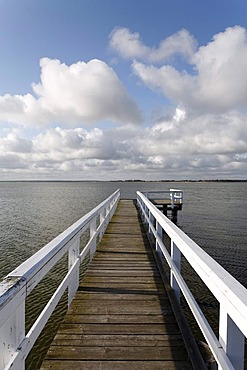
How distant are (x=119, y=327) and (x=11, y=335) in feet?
5.69

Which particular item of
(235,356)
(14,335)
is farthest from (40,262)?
(235,356)

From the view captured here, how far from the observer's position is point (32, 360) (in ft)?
15.9

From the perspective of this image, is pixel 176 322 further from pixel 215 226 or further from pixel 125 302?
pixel 215 226

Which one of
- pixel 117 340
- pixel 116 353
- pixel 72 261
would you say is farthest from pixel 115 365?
pixel 72 261

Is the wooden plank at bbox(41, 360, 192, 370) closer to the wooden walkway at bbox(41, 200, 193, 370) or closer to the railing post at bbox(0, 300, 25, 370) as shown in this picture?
the wooden walkway at bbox(41, 200, 193, 370)

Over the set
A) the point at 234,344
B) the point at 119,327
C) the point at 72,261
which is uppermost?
the point at 234,344

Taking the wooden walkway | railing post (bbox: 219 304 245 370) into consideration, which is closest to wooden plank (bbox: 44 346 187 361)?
the wooden walkway

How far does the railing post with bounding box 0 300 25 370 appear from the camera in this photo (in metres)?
1.43

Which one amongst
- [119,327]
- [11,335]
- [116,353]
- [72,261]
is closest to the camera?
[11,335]

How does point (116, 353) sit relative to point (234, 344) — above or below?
below

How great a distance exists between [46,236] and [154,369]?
47.9ft

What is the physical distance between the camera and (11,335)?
151cm

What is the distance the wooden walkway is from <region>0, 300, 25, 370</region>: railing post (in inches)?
38.2

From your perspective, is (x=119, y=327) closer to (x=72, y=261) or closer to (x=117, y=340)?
(x=117, y=340)
